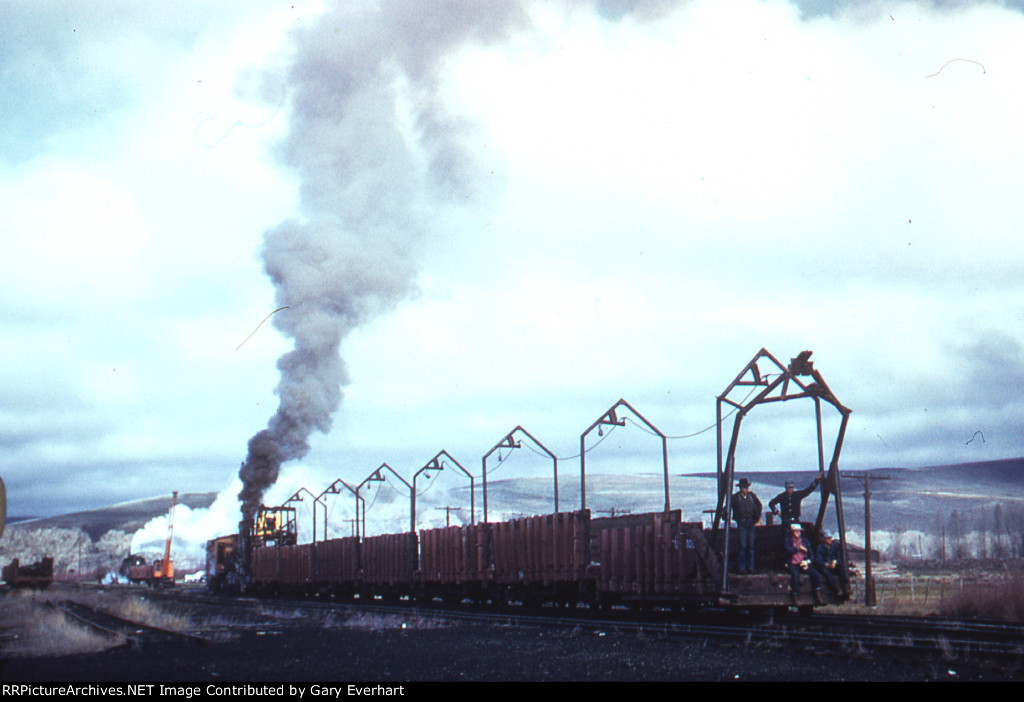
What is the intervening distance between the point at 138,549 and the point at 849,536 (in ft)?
279

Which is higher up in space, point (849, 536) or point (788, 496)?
point (788, 496)

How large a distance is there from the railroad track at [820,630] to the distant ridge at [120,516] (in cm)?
14382

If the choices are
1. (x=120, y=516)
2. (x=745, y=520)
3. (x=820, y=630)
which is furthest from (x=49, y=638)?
(x=120, y=516)

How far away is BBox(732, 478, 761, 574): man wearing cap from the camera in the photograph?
1602cm

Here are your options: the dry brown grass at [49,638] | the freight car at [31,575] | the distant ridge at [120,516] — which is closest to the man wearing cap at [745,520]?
the dry brown grass at [49,638]

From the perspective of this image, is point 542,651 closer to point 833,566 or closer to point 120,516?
point 833,566

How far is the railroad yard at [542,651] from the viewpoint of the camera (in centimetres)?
1062

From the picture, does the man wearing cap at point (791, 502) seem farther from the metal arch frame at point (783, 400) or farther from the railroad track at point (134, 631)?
the railroad track at point (134, 631)

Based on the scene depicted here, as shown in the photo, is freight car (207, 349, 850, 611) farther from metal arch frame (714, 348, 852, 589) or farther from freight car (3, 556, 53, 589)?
freight car (3, 556, 53, 589)

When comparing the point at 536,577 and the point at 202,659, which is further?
the point at 536,577

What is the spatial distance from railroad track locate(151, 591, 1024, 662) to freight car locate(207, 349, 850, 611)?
45 centimetres

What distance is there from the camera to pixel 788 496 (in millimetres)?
16562
